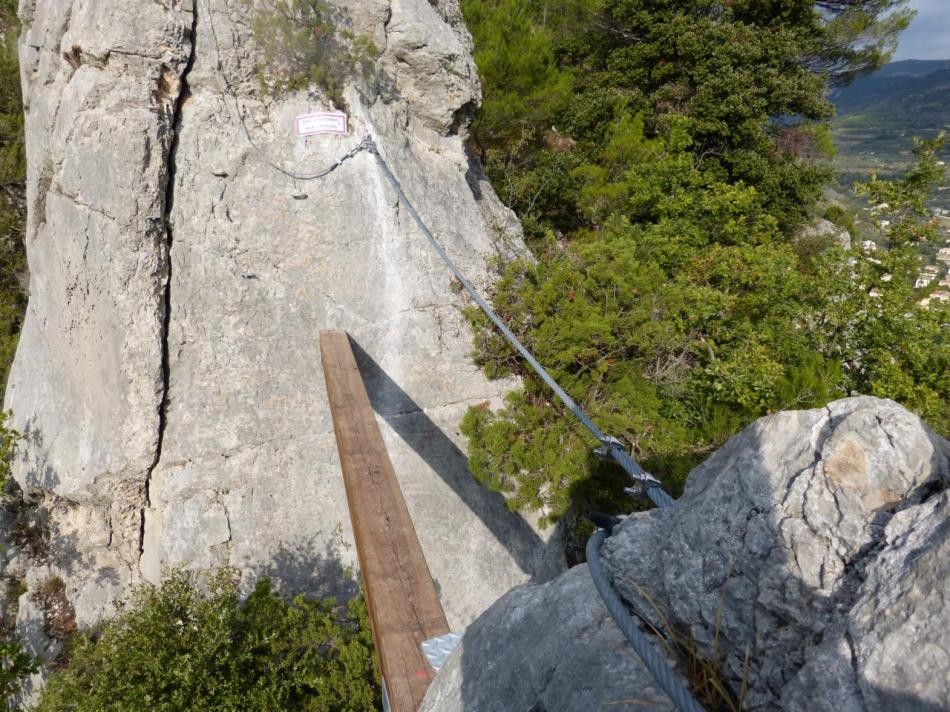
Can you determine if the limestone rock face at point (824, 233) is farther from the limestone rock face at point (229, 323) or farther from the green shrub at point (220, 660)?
the green shrub at point (220, 660)

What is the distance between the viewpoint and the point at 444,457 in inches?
233

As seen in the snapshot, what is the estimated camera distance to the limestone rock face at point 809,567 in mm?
969

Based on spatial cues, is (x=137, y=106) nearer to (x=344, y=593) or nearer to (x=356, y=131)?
(x=356, y=131)

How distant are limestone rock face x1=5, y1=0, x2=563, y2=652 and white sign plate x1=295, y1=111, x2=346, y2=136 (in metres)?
0.11

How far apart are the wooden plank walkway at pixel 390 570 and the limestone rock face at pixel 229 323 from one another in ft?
7.32

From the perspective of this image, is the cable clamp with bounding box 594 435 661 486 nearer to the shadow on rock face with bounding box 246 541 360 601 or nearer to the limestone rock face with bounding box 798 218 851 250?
the shadow on rock face with bounding box 246 541 360 601

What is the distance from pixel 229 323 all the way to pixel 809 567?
18.8 feet

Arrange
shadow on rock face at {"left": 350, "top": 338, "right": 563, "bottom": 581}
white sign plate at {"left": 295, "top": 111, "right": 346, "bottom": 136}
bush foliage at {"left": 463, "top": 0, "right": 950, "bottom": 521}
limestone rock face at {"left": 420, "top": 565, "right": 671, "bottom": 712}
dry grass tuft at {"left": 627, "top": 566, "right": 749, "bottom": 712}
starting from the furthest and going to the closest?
white sign plate at {"left": 295, "top": 111, "right": 346, "bottom": 136}
shadow on rock face at {"left": 350, "top": 338, "right": 563, "bottom": 581}
bush foliage at {"left": 463, "top": 0, "right": 950, "bottom": 521}
limestone rock face at {"left": 420, "top": 565, "right": 671, "bottom": 712}
dry grass tuft at {"left": 627, "top": 566, "right": 749, "bottom": 712}

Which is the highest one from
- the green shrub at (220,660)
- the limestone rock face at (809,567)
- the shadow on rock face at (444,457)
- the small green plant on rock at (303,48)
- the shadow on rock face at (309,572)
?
the small green plant on rock at (303,48)

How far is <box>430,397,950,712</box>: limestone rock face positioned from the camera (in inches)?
38.1

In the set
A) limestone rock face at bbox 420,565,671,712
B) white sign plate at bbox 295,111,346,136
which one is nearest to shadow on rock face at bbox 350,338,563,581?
white sign plate at bbox 295,111,346,136

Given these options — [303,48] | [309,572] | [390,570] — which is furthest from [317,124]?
[390,570]

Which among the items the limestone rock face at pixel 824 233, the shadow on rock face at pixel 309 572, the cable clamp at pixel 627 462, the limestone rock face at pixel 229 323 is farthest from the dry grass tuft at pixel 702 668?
the limestone rock face at pixel 824 233

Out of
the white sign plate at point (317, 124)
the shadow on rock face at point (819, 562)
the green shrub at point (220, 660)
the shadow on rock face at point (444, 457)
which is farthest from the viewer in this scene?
the white sign plate at point (317, 124)
